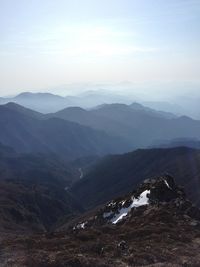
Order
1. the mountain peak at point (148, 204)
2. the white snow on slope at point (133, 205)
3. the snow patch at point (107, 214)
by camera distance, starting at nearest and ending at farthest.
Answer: the mountain peak at point (148, 204), the white snow on slope at point (133, 205), the snow patch at point (107, 214)

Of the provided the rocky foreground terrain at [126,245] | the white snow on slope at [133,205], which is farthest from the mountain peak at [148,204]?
the rocky foreground terrain at [126,245]

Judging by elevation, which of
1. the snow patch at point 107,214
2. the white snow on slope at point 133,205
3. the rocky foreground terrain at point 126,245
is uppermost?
the rocky foreground terrain at point 126,245

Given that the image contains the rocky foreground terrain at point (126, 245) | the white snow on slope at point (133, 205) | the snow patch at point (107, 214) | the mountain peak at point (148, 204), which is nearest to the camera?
the rocky foreground terrain at point (126, 245)

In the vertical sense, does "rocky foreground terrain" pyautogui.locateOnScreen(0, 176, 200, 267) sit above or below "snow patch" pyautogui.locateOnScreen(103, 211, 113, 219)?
above

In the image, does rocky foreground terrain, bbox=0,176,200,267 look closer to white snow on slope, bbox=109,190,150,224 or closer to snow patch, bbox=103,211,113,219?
white snow on slope, bbox=109,190,150,224

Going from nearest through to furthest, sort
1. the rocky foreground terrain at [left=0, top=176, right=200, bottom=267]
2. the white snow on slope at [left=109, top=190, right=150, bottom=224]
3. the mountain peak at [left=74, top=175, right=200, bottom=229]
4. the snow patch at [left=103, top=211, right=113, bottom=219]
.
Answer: the rocky foreground terrain at [left=0, top=176, right=200, bottom=267] < the mountain peak at [left=74, top=175, right=200, bottom=229] < the white snow on slope at [left=109, top=190, right=150, bottom=224] < the snow patch at [left=103, top=211, right=113, bottom=219]

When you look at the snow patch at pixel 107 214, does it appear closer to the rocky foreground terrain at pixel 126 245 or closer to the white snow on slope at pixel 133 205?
the white snow on slope at pixel 133 205

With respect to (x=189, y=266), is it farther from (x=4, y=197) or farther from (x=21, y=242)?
(x=4, y=197)

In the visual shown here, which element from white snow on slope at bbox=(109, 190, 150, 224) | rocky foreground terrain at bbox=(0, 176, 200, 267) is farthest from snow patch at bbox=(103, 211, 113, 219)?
rocky foreground terrain at bbox=(0, 176, 200, 267)

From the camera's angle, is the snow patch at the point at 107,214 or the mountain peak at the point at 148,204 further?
the snow patch at the point at 107,214

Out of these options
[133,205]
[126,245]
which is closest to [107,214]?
[133,205]

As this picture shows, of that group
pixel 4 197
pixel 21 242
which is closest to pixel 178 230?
pixel 21 242
